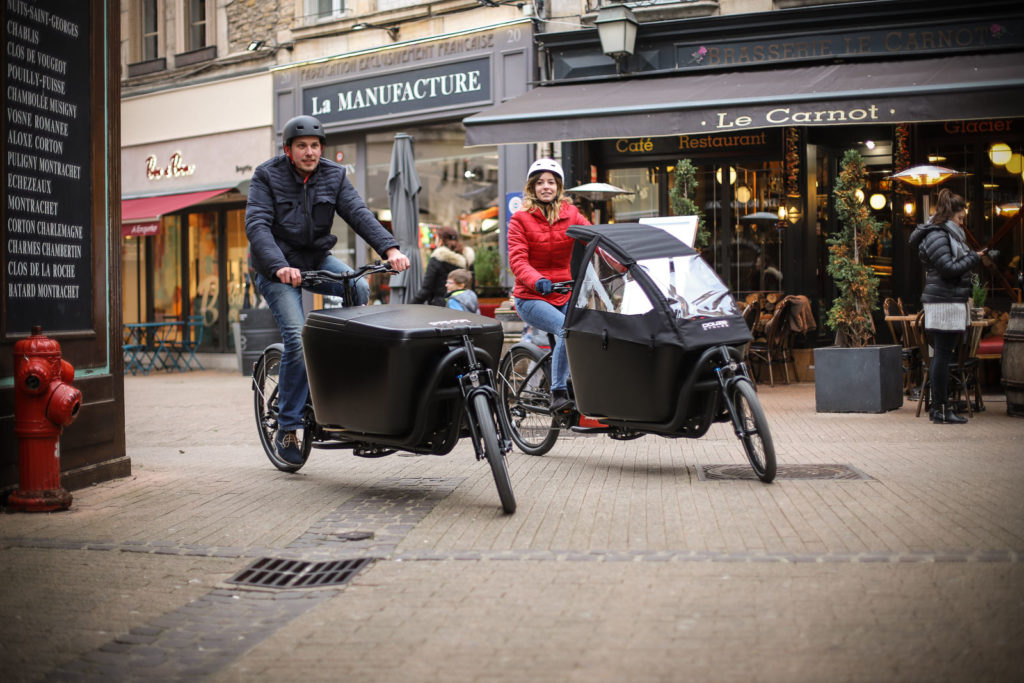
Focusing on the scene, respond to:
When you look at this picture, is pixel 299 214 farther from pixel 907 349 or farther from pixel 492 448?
pixel 907 349

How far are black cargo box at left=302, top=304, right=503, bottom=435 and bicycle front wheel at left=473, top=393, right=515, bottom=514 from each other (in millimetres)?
319

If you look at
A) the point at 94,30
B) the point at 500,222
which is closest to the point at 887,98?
the point at 500,222

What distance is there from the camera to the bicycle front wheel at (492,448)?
5.20 m

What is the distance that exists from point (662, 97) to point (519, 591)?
10.00 m

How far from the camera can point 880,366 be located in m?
10.1

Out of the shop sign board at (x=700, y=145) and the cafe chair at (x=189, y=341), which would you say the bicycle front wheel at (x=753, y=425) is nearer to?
the shop sign board at (x=700, y=145)

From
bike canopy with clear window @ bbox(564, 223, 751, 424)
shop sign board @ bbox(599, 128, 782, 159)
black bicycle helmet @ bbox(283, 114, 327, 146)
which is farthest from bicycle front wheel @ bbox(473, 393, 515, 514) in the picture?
shop sign board @ bbox(599, 128, 782, 159)

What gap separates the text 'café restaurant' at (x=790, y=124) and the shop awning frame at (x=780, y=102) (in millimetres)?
21

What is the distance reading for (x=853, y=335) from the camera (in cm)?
1143

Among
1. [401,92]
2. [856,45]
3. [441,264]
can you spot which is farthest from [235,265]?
[856,45]

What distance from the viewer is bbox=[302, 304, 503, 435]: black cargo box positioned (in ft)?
18.2

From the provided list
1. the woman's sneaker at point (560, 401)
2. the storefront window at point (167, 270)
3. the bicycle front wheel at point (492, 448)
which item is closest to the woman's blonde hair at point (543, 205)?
the woman's sneaker at point (560, 401)

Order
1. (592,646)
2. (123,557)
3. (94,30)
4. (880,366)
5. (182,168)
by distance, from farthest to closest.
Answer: (182,168) < (880,366) < (94,30) < (123,557) < (592,646)

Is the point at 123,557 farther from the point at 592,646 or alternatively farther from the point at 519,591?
the point at 592,646
